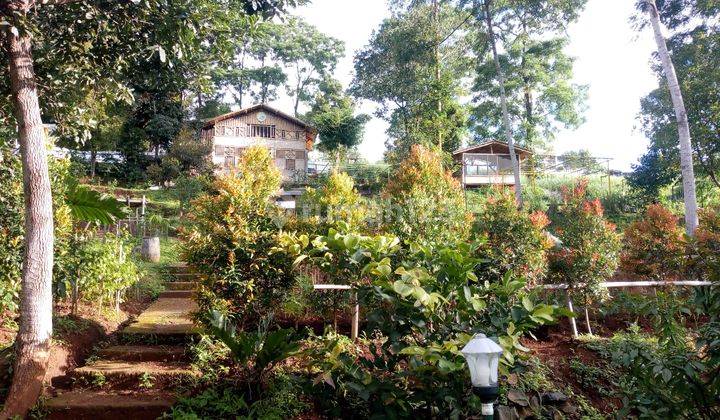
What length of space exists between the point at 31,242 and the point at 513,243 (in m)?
5.81

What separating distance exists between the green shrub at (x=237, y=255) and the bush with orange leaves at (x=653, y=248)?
679 cm

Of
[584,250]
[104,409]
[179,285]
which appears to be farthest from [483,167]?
[104,409]

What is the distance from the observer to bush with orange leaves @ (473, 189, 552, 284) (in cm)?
655

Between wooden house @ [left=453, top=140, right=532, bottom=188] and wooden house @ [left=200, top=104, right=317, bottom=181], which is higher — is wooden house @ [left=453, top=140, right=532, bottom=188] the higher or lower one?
the lower one

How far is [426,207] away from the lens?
6.48 metres

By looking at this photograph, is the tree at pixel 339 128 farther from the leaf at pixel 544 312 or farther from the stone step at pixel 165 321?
the leaf at pixel 544 312

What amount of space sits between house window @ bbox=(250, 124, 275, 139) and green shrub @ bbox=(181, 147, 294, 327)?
920 inches

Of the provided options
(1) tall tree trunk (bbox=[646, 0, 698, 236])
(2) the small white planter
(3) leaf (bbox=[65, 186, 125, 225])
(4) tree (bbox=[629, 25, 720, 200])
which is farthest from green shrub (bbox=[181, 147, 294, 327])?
(4) tree (bbox=[629, 25, 720, 200])

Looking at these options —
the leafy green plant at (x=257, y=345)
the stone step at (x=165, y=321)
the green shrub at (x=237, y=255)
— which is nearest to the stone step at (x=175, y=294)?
the stone step at (x=165, y=321)

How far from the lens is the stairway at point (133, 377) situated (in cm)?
411

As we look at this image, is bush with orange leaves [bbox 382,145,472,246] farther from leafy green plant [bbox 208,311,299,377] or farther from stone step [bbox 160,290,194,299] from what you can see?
stone step [bbox 160,290,194,299]

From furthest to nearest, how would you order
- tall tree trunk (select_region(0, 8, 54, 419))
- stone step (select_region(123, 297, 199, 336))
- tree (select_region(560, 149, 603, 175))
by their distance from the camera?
tree (select_region(560, 149, 603, 175)) < stone step (select_region(123, 297, 199, 336)) < tall tree trunk (select_region(0, 8, 54, 419))

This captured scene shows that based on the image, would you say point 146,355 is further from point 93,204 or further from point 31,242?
point 93,204

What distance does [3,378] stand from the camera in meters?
4.41
